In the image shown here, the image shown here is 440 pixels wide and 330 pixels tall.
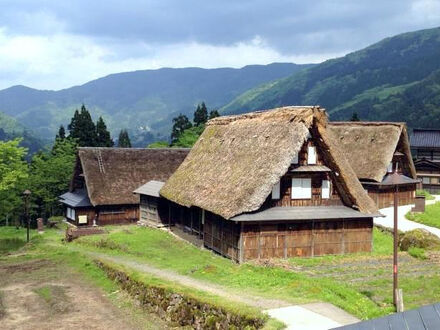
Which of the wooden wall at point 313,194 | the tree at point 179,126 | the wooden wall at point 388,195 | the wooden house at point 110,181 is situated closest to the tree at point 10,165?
the wooden house at point 110,181

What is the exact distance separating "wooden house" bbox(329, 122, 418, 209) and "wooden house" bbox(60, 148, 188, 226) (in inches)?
657

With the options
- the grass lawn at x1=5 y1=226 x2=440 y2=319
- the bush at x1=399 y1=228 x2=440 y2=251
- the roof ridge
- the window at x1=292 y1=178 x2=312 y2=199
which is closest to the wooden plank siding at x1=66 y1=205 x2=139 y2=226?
the grass lawn at x1=5 y1=226 x2=440 y2=319

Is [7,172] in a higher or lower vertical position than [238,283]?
higher

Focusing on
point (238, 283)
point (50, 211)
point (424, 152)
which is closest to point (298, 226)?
point (238, 283)

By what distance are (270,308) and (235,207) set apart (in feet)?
26.1

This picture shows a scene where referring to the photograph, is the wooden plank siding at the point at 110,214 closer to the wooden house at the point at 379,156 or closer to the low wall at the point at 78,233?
the low wall at the point at 78,233

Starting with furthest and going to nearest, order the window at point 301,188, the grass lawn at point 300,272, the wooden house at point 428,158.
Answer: the wooden house at point 428,158 → the window at point 301,188 → the grass lawn at point 300,272

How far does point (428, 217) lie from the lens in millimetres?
35344

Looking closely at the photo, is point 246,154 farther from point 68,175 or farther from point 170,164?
point 68,175

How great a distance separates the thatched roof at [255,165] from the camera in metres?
24.0

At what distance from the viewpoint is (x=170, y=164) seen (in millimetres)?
46688

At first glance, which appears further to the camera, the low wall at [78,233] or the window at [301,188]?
the low wall at [78,233]

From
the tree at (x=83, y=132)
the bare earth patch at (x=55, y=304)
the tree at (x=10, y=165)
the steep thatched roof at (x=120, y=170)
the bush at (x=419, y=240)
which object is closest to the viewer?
the bare earth patch at (x=55, y=304)

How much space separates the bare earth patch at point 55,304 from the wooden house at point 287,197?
6962mm
